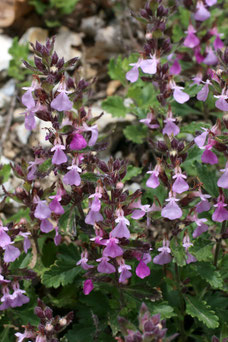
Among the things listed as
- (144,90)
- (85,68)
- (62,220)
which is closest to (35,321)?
(62,220)

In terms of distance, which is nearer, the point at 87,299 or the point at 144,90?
the point at 87,299

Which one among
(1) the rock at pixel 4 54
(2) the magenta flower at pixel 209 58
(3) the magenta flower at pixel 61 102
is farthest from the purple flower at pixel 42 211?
(1) the rock at pixel 4 54

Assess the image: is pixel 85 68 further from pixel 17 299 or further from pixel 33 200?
pixel 17 299

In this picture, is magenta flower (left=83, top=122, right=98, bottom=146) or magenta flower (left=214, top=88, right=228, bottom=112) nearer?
Answer: magenta flower (left=214, top=88, right=228, bottom=112)

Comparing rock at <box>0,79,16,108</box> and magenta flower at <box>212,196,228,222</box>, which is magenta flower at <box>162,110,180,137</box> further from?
rock at <box>0,79,16,108</box>

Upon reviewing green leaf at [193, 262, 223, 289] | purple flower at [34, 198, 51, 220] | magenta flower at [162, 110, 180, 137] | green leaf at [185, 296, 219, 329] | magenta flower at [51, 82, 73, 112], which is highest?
magenta flower at [51, 82, 73, 112]

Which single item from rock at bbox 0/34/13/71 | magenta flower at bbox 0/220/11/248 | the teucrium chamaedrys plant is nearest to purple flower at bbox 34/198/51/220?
the teucrium chamaedrys plant
